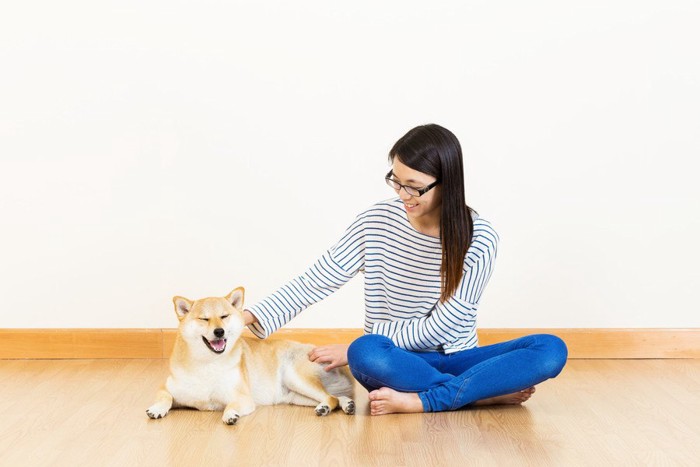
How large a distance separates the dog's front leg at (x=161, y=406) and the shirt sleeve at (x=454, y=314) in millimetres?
669

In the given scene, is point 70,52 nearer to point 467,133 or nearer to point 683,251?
point 467,133

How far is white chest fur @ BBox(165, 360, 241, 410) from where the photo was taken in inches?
108

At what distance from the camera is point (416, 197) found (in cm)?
267

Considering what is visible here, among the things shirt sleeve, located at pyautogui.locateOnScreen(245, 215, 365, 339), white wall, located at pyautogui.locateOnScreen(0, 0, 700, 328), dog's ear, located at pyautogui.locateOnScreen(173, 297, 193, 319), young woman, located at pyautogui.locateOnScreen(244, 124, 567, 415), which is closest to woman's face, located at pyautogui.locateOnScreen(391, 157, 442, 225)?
young woman, located at pyautogui.locateOnScreen(244, 124, 567, 415)

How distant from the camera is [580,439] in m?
2.48

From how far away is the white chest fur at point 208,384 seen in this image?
2740 millimetres

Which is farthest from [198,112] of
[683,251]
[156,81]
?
[683,251]

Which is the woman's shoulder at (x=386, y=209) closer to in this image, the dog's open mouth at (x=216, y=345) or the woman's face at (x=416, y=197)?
the woman's face at (x=416, y=197)

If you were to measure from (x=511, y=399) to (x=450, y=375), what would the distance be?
21 cm

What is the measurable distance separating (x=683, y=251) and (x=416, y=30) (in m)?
1.36

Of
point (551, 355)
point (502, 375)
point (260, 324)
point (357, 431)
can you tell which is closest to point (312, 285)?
point (260, 324)

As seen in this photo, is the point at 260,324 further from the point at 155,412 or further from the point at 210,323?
the point at 155,412

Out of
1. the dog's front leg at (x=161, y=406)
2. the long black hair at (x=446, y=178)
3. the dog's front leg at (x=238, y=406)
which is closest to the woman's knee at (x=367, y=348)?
the long black hair at (x=446, y=178)

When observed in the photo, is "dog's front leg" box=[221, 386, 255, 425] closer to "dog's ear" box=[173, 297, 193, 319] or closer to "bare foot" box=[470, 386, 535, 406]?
"dog's ear" box=[173, 297, 193, 319]
